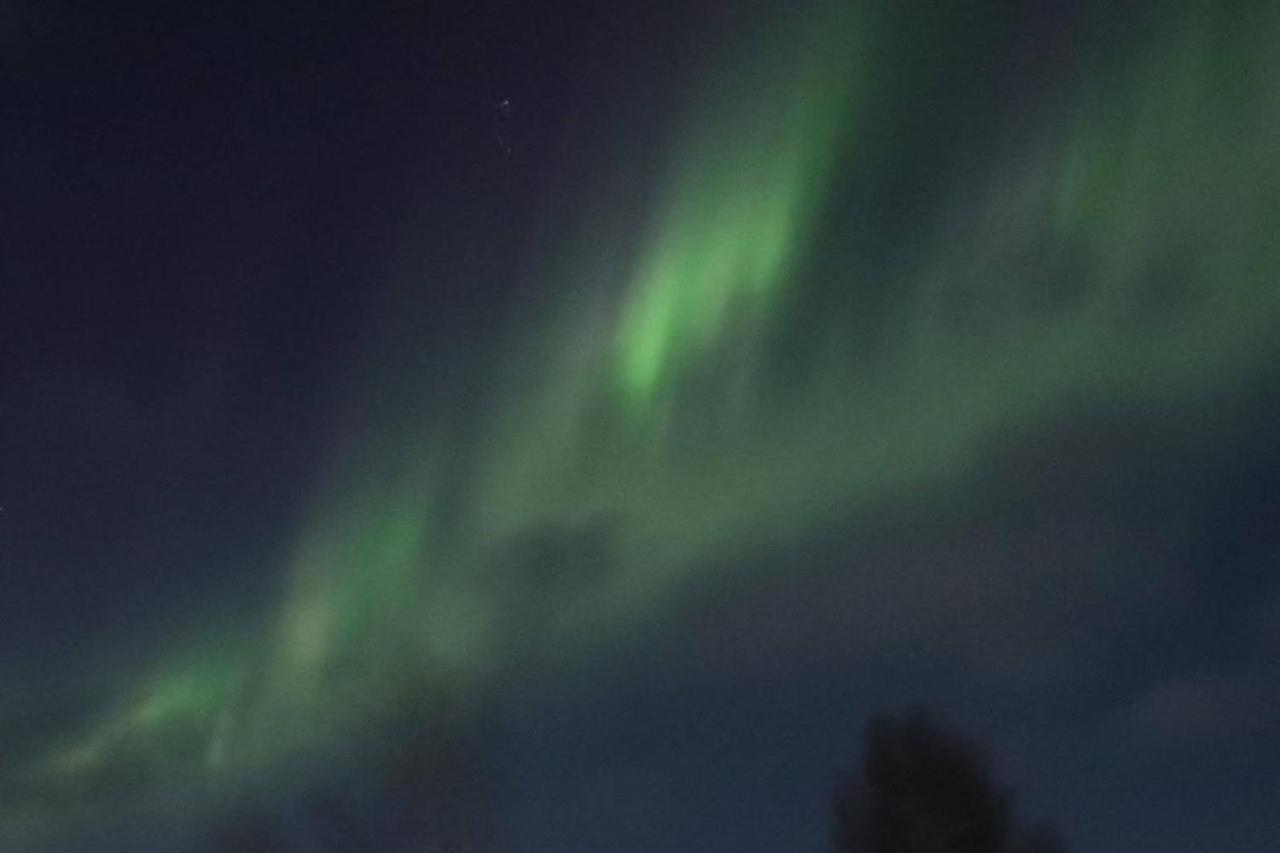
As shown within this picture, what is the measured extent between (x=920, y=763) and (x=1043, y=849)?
3746mm

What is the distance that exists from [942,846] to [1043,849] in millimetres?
2451

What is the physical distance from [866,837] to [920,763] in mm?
2358

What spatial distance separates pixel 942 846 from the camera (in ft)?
131

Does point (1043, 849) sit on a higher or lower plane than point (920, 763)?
lower

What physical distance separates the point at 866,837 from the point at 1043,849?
4447mm

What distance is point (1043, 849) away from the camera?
39.5 metres

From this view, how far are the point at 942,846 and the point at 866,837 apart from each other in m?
2.06

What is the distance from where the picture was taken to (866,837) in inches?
1618

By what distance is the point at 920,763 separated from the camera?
41438mm
